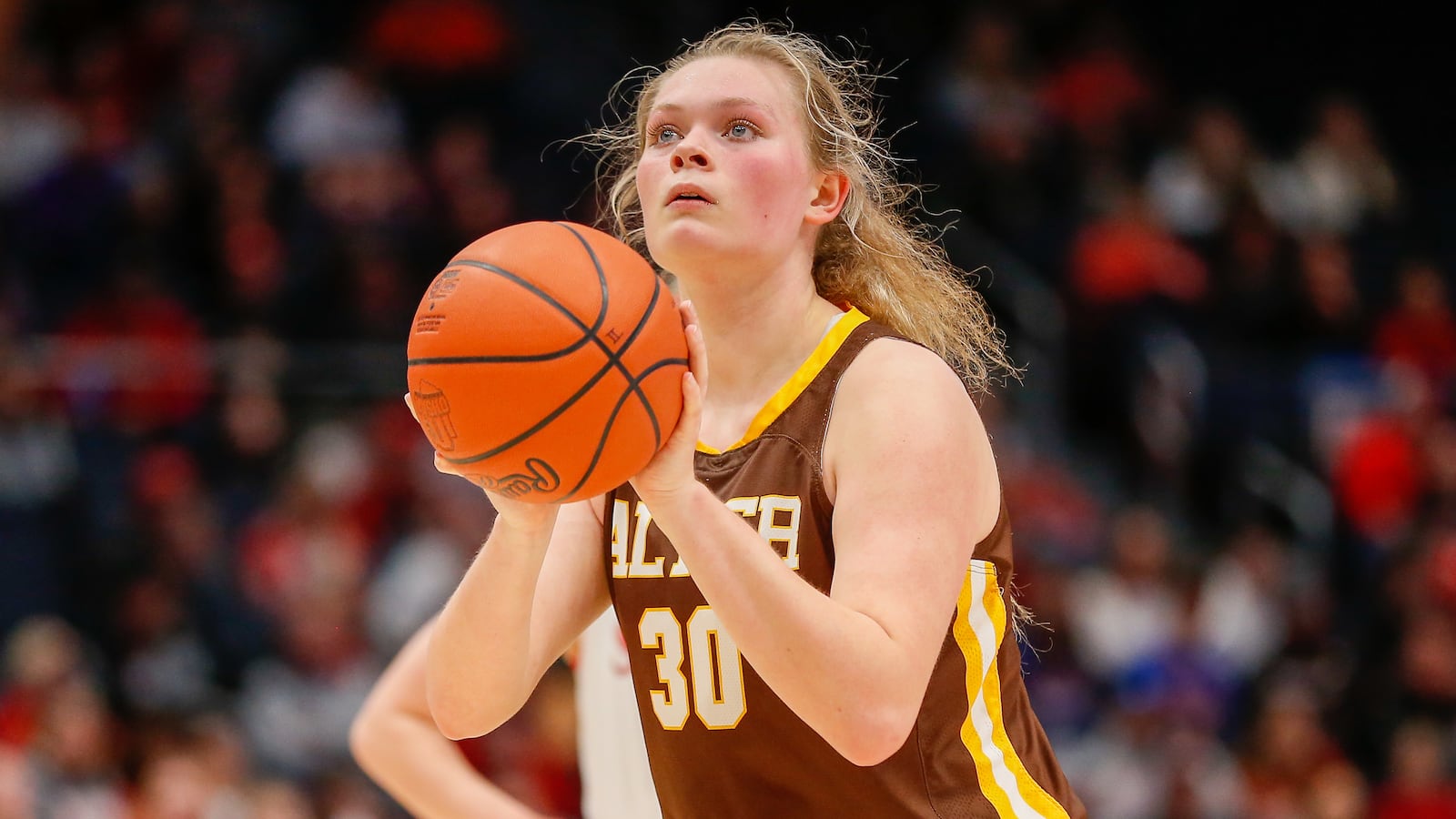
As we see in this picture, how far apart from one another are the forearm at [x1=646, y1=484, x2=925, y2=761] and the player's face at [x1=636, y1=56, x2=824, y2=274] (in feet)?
1.93

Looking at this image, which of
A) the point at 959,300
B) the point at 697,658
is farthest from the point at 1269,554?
the point at 697,658

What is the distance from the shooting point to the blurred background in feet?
28.0

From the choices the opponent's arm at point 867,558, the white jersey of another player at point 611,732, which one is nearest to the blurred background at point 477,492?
the white jersey of another player at point 611,732

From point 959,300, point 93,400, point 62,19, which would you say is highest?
point 959,300

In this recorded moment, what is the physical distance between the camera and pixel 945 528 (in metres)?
2.66

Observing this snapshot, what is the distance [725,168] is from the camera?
9.59 ft

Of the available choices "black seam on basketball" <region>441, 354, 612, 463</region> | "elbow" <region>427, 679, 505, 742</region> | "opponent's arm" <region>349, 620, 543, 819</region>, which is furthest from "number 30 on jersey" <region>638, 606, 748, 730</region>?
"opponent's arm" <region>349, 620, 543, 819</region>

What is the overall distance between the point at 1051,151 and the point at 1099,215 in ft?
2.82

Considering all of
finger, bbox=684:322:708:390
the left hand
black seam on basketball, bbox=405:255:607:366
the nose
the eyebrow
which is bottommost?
the left hand

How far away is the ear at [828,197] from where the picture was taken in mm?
3182

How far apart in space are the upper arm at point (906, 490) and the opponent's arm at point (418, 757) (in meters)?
1.53

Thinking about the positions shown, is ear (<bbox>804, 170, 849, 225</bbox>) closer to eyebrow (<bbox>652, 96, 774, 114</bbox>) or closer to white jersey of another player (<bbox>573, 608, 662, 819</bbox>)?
eyebrow (<bbox>652, 96, 774, 114</bbox>)

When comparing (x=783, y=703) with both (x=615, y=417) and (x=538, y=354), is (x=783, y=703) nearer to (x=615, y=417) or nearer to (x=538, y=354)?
(x=615, y=417)

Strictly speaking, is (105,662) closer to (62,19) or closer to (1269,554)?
(62,19)
